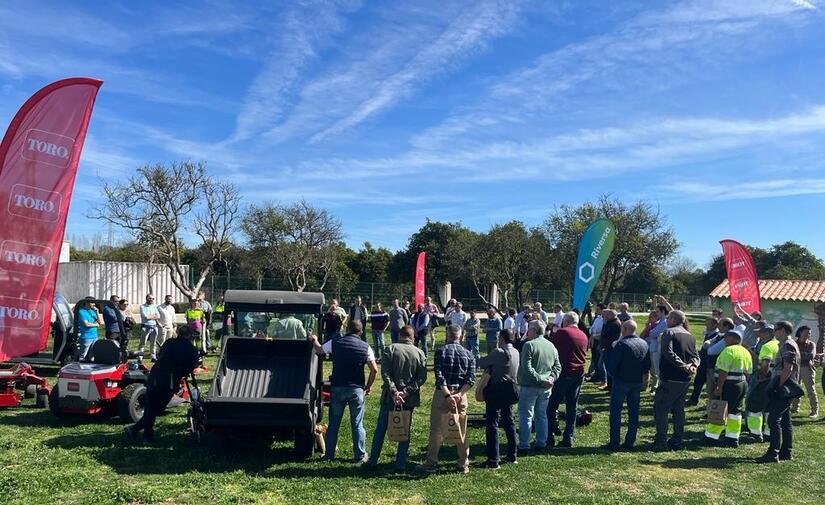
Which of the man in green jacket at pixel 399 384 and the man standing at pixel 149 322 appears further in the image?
the man standing at pixel 149 322

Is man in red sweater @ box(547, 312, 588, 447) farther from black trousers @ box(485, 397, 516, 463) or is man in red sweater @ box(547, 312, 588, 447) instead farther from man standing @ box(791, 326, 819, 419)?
man standing @ box(791, 326, 819, 419)

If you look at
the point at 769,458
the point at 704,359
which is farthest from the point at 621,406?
the point at 704,359

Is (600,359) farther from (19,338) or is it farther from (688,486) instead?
(19,338)

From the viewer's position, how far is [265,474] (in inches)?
271

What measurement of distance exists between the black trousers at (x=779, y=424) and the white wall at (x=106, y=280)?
1154 inches

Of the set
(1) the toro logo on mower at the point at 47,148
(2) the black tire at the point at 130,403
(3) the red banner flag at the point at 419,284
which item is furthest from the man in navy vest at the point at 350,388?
(3) the red banner flag at the point at 419,284

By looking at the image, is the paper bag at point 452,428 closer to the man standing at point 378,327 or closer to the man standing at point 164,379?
the man standing at point 164,379

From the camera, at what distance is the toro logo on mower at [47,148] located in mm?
8500

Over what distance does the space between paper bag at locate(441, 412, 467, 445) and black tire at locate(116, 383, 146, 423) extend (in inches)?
184

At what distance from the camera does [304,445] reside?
24.6 ft

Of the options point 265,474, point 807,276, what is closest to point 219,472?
point 265,474

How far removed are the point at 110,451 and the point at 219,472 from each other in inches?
63.5

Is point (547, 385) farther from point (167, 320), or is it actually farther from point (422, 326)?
point (167, 320)

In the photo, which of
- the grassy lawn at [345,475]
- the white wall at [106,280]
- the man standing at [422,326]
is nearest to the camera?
the grassy lawn at [345,475]
